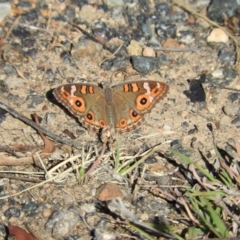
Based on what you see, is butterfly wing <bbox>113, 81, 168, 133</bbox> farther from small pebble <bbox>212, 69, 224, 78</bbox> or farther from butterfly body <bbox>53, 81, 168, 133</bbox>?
small pebble <bbox>212, 69, 224, 78</bbox>

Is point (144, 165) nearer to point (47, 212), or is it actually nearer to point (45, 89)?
point (47, 212)

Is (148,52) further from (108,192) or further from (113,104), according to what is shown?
(108,192)

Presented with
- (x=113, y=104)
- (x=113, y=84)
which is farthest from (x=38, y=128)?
(x=113, y=84)

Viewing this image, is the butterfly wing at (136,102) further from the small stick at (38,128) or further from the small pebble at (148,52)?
the small pebble at (148,52)

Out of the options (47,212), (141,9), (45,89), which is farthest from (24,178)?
(141,9)

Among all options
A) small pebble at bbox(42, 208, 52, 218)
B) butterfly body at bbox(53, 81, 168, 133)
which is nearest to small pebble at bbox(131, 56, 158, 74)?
butterfly body at bbox(53, 81, 168, 133)
